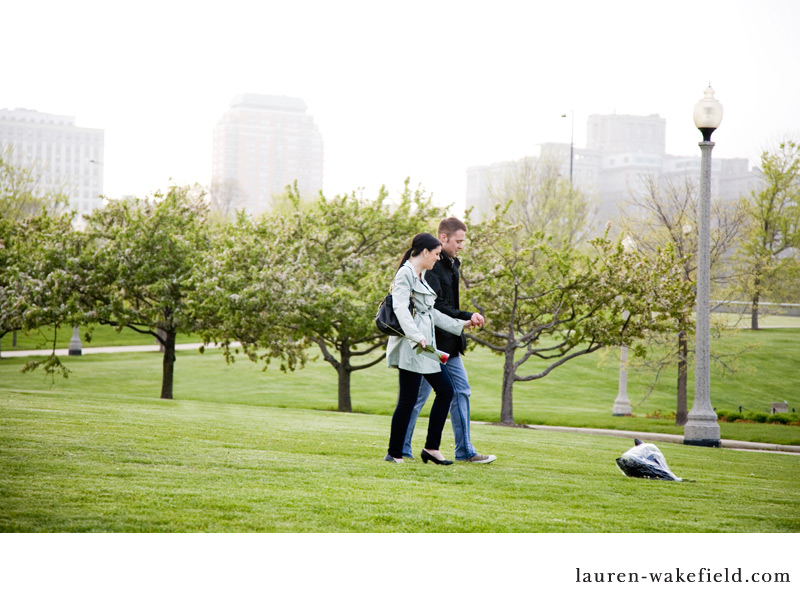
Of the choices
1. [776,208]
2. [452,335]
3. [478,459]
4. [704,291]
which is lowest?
[478,459]

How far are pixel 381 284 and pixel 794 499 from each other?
13.6 meters

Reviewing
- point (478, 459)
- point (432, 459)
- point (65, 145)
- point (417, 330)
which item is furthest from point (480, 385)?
point (65, 145)

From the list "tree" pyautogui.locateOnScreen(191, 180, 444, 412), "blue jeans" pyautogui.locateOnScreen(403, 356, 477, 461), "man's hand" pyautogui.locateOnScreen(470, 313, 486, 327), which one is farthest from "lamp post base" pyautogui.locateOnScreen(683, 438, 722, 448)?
"man's hand" pyautogui.locateOnScreen(470, 313, 486, 327)

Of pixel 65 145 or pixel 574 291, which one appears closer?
pixel 574 291

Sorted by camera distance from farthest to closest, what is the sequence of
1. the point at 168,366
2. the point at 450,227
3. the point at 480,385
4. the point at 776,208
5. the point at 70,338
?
the point at 70,338
the point at 776,208
the point at 480,385
the point at 168,366
the point at 450,227

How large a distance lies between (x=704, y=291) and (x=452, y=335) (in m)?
9.03

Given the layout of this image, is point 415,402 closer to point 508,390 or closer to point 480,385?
point 508,390

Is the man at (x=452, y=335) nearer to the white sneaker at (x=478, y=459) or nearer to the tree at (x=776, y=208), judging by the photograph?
the white sneaker at (x=478, y=459)

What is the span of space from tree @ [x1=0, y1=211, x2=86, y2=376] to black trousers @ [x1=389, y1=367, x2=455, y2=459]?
50.0ft

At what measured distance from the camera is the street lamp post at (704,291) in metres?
14.6

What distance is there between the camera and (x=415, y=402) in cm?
712
